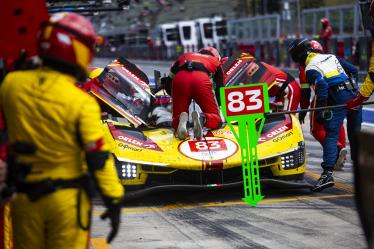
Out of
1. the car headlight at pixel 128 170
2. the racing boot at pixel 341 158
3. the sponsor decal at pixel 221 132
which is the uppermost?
the sponsor decal at pixel 221 132

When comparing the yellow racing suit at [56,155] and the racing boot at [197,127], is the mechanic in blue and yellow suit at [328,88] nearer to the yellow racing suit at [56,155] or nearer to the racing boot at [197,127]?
the racing boot at [197,127]

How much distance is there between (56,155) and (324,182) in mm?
5439

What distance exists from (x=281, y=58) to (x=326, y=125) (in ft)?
68.5

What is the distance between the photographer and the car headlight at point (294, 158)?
9.70 m

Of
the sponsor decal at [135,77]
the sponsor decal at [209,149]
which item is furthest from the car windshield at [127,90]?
the sponsor decal at [209,149]

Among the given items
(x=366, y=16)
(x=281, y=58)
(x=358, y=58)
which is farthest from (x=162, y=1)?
(x=366, y=16)

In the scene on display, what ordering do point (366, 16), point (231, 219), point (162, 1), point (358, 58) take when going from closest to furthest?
1. point (231, 219)
2. point (366, 16)
3. point (358, 58)
4. point (162, 1)

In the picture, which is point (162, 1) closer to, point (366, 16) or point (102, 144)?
point (366, 16)

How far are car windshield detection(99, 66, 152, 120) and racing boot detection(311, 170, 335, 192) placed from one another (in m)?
2.46

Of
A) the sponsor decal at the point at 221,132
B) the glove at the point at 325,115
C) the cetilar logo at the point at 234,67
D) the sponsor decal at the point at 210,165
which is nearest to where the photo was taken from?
the sponsor decal at the point at 210,165

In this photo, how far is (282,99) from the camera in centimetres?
1109

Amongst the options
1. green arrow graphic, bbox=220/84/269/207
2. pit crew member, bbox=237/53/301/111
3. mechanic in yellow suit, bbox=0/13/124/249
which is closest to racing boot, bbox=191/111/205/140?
green arrow graphic, bbox=220/84/269/207

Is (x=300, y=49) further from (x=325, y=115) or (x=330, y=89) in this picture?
(x=325, y=115)

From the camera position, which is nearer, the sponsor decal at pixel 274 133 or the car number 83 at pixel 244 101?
the car number 83 at pixel 244 101
